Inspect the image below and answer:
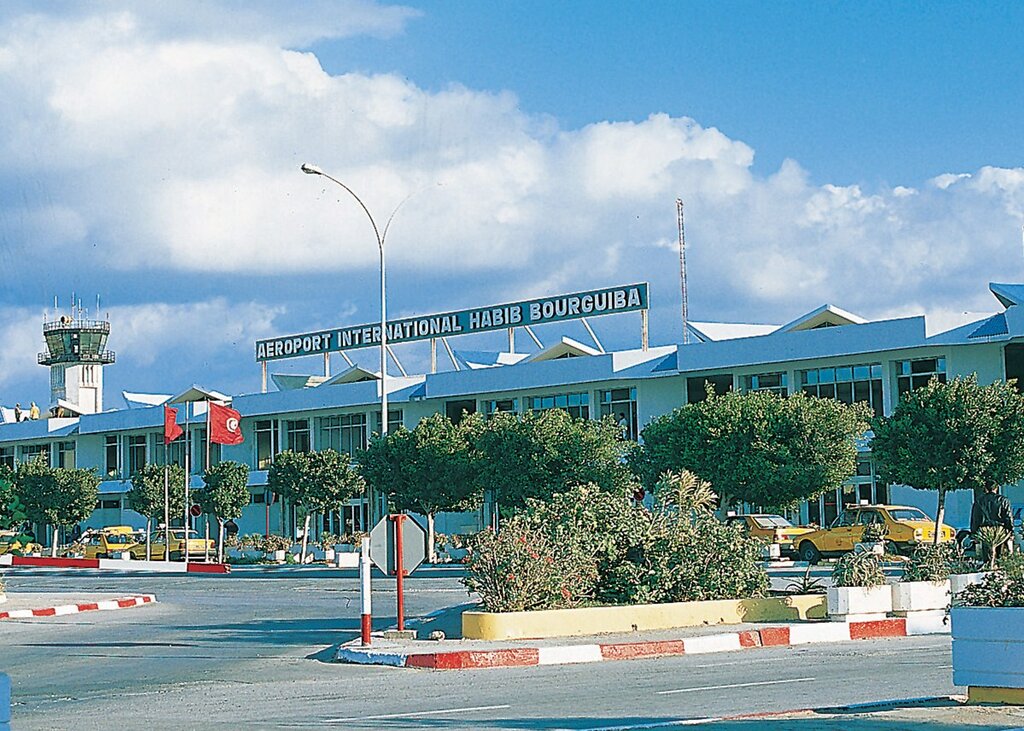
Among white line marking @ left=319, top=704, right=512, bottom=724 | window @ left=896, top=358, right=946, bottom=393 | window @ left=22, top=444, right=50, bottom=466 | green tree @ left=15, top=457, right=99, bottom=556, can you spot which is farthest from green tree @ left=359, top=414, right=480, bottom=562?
white line marking @ left=319, top=704, right=512, bottom=724

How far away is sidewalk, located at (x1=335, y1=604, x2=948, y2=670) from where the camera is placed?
17.0 m

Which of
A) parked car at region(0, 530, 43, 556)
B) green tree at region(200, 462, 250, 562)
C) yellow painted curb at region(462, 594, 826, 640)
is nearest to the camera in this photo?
yellow painted curb at region(462, 594, 826, 640)

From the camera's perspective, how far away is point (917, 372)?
53.0 m

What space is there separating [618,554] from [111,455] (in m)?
69.4

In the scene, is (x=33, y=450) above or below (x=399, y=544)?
above

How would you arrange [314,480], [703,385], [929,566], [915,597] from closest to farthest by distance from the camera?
1. [915,597]
2. [929,566]
3. [703,385]
4. [314,480]

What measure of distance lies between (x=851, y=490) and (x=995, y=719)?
4552 centimetres

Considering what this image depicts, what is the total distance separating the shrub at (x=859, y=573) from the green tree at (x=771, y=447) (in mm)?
24725

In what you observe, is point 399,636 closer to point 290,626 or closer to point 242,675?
point 242,675

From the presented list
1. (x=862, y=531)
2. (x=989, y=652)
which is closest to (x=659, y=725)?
(x=989, y=652)

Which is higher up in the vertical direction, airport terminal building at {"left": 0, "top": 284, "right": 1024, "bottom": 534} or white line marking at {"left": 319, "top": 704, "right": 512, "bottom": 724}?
airport terminal building at {"left": 0, "top": 284, "right": 1024, "bottom": 534}

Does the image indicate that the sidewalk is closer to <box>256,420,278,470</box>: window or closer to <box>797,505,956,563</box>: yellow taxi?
<box>797,505,956,563</box>: yellow taxi

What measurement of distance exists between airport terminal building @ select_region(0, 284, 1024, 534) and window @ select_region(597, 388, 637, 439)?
6 centimetres

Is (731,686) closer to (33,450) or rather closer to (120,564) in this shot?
(120,564)
